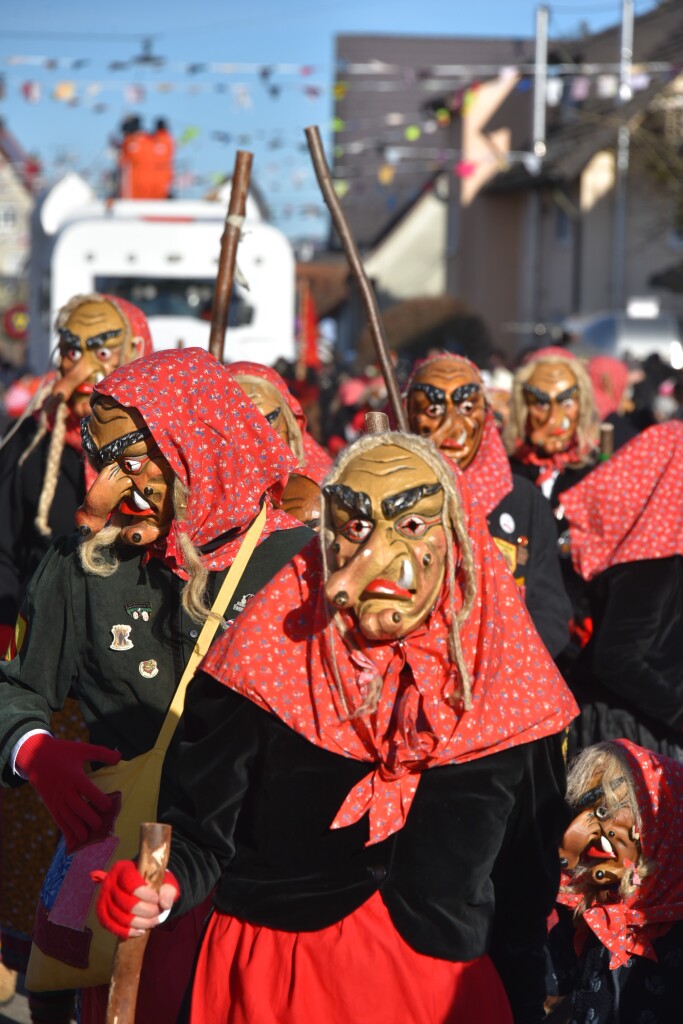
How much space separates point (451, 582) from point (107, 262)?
41.9 feet

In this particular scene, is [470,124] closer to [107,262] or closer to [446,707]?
[107,262]

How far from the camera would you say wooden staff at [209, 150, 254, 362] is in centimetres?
491

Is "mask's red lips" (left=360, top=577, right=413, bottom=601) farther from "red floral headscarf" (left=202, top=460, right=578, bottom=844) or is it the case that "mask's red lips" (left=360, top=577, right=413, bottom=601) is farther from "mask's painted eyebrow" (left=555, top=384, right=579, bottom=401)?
"mask's painted eyebrow" (left=555, top=384, right=579, bottom=401)

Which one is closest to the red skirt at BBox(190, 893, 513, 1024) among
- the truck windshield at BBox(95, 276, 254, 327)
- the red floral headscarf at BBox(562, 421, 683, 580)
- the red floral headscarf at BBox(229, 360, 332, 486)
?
the red floral headscarf at BBox(229, 360, 332, 486)

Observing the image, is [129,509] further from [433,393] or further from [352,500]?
[433,393]

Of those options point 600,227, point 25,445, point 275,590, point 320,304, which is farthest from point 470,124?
point 275,590

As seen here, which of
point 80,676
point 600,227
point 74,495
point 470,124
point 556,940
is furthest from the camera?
point 470,124

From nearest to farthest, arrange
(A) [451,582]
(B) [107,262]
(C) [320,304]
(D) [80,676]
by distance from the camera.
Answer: (A) [451,582], (D) [80,676], (B) [107,262], (C) [320,304]

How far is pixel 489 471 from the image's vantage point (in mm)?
5125

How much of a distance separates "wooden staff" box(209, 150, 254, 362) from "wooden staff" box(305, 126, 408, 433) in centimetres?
21

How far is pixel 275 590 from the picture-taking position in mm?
2883

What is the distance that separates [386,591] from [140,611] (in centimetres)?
101

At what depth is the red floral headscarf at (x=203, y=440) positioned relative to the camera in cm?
351

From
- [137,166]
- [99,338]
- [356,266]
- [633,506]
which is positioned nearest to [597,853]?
[633,506]
